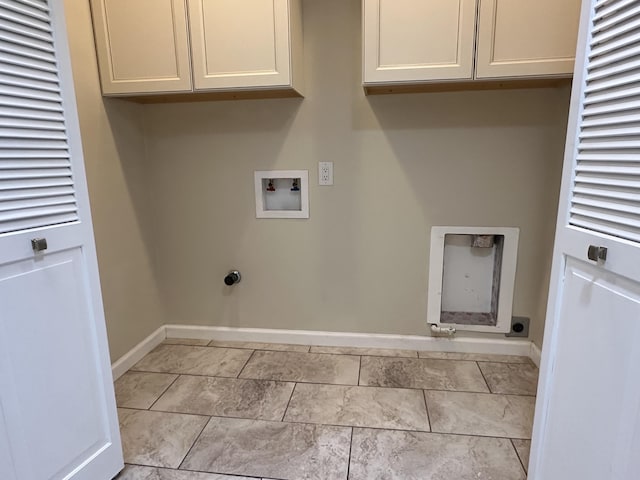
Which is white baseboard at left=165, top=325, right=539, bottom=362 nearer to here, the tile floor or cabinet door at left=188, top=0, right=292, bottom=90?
the tile floor

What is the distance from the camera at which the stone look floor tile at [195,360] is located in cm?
223

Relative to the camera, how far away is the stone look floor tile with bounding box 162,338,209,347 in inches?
100

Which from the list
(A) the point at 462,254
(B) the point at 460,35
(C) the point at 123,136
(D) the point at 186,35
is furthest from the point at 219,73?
(A) the point at 462,254

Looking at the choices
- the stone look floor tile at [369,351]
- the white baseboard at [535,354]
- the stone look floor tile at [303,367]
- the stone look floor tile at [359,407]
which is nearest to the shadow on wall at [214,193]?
the stone look floor tile at [303,367]

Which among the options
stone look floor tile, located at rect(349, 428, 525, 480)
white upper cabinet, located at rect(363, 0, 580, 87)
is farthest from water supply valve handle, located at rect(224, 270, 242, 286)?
white upper cabinet, located at rect(363, 0, 580, 87)

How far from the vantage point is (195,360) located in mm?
2342

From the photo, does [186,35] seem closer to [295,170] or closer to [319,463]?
[295,170]

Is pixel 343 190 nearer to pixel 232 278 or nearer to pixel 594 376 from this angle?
pixel 232 278

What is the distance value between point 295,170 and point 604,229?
5.35 ft

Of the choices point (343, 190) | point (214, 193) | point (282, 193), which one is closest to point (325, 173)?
point (343, 190)

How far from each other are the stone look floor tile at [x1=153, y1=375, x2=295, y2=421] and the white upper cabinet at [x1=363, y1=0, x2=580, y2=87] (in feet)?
5.43

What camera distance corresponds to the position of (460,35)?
1669 millimetres

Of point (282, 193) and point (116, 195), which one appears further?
point (282, 193)

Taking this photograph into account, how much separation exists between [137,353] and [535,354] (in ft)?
7.94
